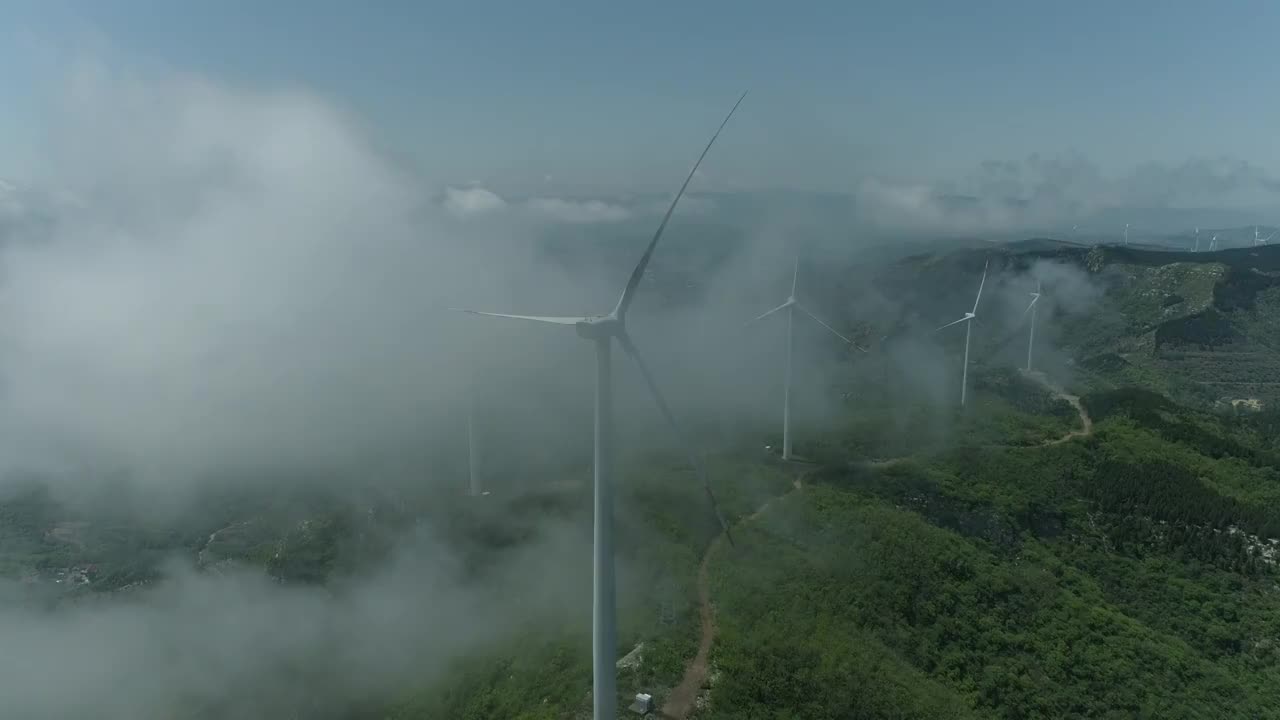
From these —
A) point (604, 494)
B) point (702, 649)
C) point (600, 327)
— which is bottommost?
point (702, 649)

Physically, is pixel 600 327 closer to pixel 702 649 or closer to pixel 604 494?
pixel 604 494

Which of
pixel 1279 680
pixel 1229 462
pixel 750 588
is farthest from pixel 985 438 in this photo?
pixel 750 588

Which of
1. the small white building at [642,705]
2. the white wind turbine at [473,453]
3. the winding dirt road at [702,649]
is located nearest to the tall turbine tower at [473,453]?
the white wind turbine at [473,453]

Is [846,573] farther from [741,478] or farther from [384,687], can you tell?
[384,687]

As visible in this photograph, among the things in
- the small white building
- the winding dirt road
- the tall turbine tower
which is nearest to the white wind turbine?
the tall turbine tower

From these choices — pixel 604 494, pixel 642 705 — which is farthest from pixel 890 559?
pixel 604 494

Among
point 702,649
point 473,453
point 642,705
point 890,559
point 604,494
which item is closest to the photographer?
point 604,494

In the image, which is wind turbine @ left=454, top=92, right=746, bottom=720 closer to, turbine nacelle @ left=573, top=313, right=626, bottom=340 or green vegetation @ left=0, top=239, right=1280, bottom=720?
turbine nacelle @ left=573, top=313, right=626, bottom=340

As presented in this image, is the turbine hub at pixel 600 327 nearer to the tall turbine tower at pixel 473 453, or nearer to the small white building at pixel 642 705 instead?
the small white building at pixel 642 705
